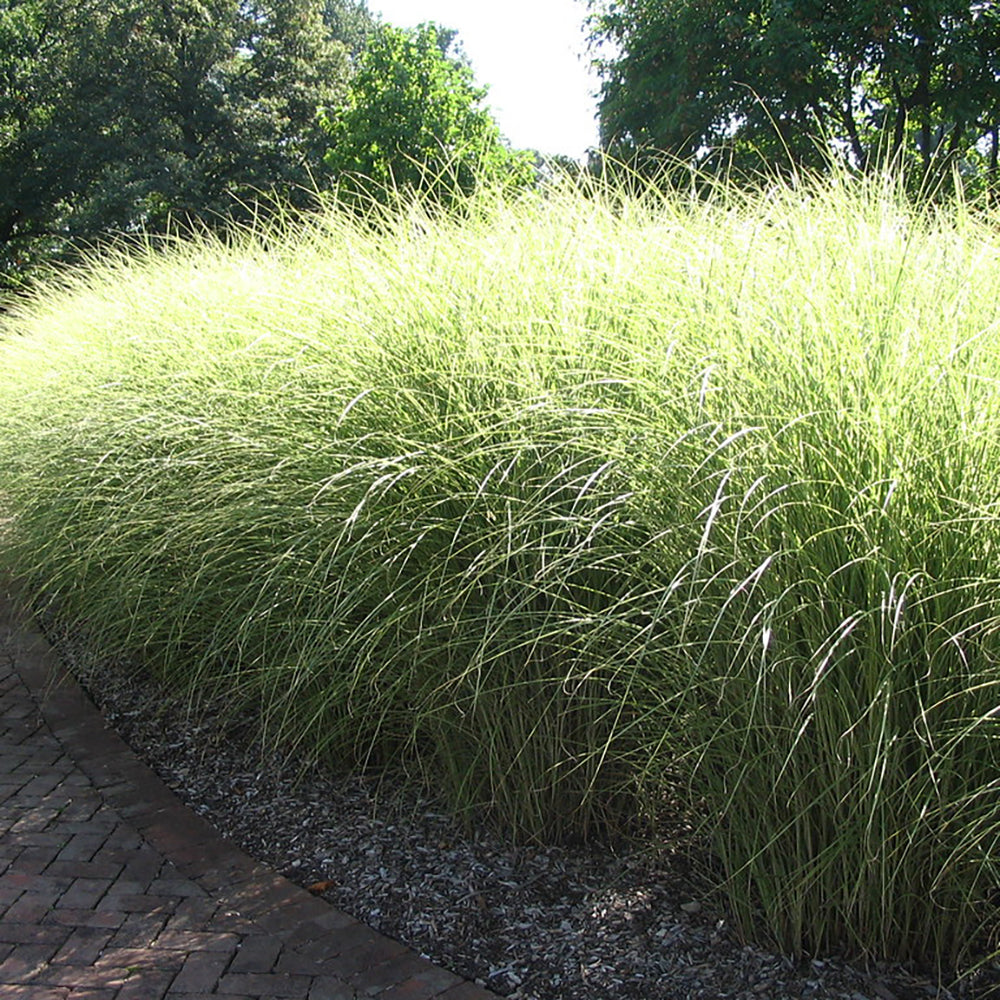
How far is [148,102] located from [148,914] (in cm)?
3083

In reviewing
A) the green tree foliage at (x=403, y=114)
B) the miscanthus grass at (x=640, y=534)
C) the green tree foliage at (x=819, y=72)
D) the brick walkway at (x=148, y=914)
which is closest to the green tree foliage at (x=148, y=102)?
the green tree foliage at (x=403, y=114)

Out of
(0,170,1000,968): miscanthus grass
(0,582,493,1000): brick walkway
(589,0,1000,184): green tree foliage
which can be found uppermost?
(589,0,1000,184): green tree foliage

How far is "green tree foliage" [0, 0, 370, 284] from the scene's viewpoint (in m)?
29.1

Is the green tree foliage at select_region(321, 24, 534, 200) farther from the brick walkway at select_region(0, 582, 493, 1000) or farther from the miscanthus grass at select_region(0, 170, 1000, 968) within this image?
the brick walkway at select_region(0, 582, 493, 1000)

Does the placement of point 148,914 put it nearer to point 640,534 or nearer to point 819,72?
point 640,534

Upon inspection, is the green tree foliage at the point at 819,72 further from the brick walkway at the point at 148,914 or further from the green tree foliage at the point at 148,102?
the green tree foliage at the point at 148,102

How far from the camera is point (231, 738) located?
3.90m

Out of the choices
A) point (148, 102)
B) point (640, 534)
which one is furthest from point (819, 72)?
point (148, 102)

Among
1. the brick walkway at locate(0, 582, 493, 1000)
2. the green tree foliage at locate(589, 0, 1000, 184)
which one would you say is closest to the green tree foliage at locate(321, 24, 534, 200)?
the green tree foliage at locate(589, 0, 1000, 184)

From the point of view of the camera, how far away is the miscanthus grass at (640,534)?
81.5 inches

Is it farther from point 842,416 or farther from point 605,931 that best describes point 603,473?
point 605,931

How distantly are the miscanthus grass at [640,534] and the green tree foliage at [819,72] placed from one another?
38.7 feet

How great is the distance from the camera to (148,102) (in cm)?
2925

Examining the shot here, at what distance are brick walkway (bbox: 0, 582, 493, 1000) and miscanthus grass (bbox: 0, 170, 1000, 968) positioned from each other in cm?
48
